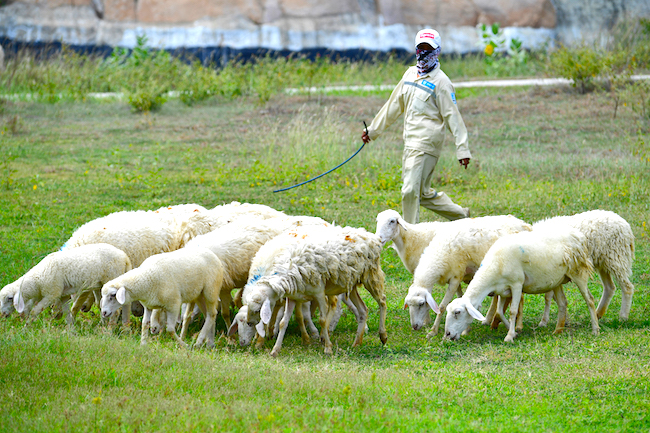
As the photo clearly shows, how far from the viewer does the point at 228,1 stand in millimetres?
29938

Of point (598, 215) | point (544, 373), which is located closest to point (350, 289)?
point (544, 373)

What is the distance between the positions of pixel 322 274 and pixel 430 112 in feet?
10.4

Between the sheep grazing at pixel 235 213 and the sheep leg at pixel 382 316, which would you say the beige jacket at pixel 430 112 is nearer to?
the sheep grazing at pixel 235 213

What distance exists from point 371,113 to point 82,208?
997cm

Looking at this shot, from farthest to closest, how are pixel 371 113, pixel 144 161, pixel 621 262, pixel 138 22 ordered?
pixel 138 22 < pixel 371 113 < pixel 144 161 < pixel 621 262

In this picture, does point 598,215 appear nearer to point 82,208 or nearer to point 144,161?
point 82,208

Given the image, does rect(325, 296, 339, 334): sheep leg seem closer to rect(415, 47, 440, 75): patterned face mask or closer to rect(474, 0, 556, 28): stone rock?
rect(415, 47, 440, 75): patterned face mask

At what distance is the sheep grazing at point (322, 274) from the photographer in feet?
20.1

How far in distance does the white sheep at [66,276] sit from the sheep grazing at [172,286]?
52cm

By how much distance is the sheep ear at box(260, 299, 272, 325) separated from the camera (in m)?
5.94

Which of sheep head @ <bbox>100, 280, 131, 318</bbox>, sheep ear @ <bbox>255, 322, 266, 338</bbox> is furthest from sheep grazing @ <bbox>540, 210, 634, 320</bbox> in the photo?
sheep head @ <bbox>100, 280, 131, 318</bbox>

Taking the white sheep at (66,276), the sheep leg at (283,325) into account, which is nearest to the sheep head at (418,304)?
the sheep leg at (283,325)

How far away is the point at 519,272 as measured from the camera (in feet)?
20.9

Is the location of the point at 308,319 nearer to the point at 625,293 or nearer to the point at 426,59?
the point at 625,293
